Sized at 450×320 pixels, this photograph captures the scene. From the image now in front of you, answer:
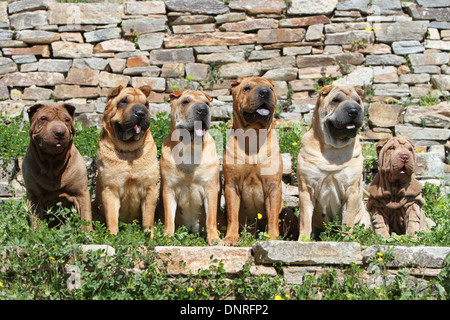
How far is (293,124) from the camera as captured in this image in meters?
7.47

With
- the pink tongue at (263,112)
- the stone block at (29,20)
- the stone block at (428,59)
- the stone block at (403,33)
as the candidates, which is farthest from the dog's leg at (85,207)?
the stone block at (428,59)

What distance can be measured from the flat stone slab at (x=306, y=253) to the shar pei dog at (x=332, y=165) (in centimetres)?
71

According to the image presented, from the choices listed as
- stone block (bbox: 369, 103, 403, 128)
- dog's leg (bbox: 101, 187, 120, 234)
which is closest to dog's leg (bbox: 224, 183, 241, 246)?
dog's leg (bbox: 101, 187, 120, 234)

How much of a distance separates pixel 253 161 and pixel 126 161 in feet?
3.81

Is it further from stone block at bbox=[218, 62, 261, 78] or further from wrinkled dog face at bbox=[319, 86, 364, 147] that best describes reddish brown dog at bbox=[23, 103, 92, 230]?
stone block at bbox=[218, 62, 261, 78]

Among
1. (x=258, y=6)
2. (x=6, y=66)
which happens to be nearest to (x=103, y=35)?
(x=6, y=66)

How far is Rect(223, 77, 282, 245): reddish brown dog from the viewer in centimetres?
472

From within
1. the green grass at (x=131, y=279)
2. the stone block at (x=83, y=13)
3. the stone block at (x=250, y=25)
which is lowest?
the green grass at (x=131, y=279)

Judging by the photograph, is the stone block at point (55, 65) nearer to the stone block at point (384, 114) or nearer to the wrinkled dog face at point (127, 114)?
the wrinkled dog face at point (127, 114)

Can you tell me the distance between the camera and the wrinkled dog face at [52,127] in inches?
172

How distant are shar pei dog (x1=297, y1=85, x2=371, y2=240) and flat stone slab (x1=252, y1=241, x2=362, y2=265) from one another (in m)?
0.71
